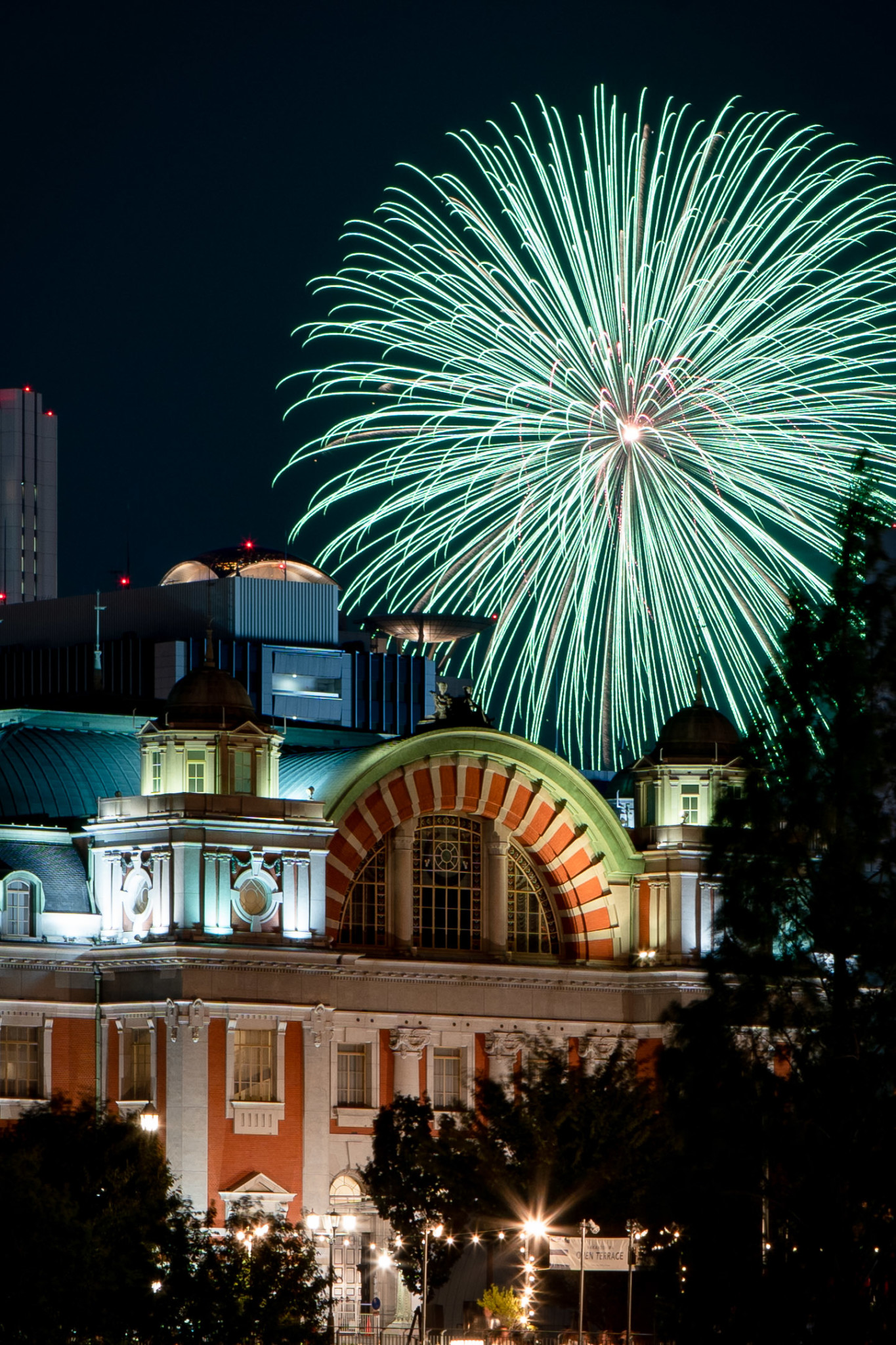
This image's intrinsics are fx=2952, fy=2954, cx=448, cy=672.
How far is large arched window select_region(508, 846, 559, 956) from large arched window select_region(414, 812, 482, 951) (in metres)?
1.72

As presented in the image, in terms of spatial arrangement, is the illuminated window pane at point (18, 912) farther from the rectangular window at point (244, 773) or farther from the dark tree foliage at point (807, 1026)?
the dark tree foliage at point (807, 1026)

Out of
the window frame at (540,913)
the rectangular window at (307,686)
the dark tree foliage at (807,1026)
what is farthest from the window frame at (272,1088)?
the rectangular window at (307,686)

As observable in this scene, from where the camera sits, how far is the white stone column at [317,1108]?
111312 mm

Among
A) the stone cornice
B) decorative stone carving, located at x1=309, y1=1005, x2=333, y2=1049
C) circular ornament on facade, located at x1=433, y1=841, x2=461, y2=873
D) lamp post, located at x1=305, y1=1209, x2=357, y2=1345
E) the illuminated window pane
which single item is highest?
circular ornament on facade, located at x1=433, y1=841, x2=461, y2=873

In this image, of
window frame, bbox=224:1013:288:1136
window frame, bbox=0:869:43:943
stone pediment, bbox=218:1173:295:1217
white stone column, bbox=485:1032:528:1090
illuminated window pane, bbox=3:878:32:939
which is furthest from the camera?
white stone column, bbox=485:1032:528:1090

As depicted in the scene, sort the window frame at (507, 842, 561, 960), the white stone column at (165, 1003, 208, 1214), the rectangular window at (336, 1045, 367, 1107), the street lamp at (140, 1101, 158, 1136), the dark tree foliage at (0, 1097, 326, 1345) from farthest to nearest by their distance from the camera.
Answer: the window frame at (507, 842, 561, 960)
the rectangular window at (336, 1045, 367, 1107)
the white stone column at (165, 1003, 208, 1214)
the street lamp at (140, 1101, 158, 1136)
the dark tree foliage at (0, 1097, 326, 1345)

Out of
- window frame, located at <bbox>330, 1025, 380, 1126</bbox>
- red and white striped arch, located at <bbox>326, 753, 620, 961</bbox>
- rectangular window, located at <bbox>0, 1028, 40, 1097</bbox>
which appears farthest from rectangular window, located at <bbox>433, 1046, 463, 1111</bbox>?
rectangular window, located at <bbox>0, 1028, 40, 1097</bbox>

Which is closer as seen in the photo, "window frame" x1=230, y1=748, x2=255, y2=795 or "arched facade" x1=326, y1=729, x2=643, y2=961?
"window frame" x1=230, y1=748, x2=255, y2=795

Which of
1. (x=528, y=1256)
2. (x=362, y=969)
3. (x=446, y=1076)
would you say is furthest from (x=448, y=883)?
(x=528, y=1256)

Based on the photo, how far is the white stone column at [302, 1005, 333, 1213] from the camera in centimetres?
11131

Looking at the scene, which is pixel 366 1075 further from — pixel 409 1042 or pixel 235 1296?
pixel 235 1296

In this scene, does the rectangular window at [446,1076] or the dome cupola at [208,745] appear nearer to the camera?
the dome cupola at [208,745]

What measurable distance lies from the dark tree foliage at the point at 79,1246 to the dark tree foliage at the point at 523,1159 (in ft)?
41.0

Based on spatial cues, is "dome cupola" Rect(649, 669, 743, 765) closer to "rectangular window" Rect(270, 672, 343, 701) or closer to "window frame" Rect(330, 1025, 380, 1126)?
"window frame" Rect(330, 1025, 380, 1126)
